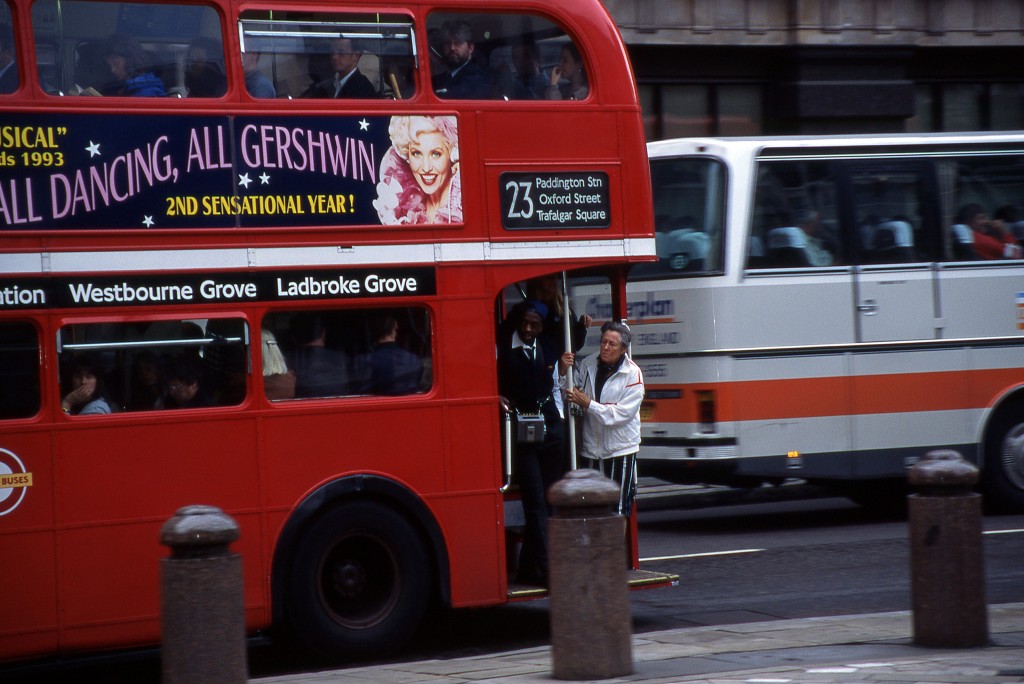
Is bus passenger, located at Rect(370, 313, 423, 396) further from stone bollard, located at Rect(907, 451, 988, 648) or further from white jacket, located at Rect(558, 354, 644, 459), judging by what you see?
stone bollard, located at Rect(907, 451, 988, 648)

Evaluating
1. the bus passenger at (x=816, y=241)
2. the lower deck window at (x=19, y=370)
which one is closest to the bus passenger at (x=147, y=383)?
the lower deck window at (x=19, y=370)

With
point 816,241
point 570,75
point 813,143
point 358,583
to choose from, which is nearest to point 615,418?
point 358,583

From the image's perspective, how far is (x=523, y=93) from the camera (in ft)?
28.2

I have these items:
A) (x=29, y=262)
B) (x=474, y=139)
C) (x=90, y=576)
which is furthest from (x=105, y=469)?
(x=474, y=139)

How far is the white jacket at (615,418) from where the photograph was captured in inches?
350

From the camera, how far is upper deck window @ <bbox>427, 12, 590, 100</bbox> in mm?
8391

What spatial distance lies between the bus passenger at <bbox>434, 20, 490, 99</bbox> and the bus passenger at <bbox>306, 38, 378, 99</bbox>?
441mm

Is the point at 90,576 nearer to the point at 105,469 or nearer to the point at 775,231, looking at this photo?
the point at 105,469

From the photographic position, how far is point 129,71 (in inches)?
300

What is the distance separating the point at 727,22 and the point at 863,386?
821cm

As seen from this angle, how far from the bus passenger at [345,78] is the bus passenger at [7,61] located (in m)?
1.57

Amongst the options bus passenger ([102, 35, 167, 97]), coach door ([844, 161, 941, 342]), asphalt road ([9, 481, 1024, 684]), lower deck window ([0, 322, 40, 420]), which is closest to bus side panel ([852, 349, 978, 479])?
coach door ([844, 161, 941, 342])

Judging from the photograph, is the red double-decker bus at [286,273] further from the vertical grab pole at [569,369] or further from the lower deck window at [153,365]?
the vertical grab pole at [569,369]

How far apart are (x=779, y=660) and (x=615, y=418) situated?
199cm
